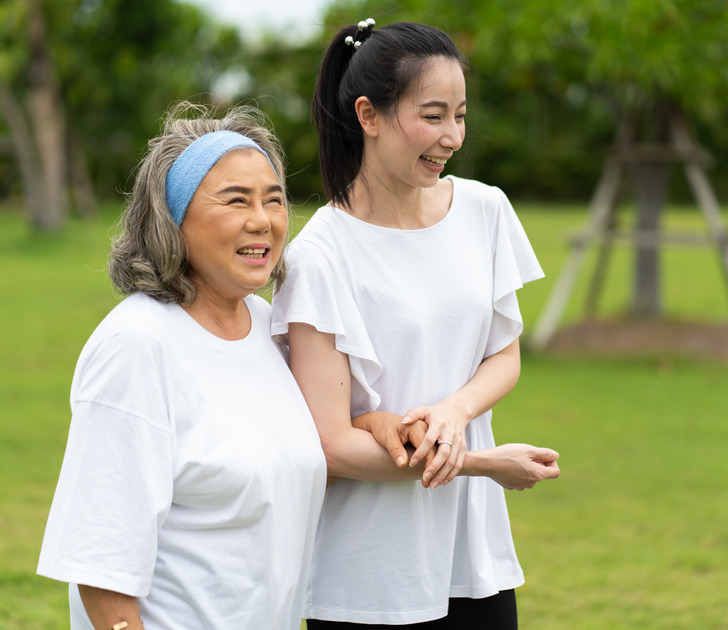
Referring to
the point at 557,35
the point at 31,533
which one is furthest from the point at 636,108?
the point at 31,533

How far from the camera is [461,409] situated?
84.4 inches

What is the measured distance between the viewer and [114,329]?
6.00 ft

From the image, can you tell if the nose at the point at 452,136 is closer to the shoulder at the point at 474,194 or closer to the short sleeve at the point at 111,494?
the shoulder at the point at 474,194

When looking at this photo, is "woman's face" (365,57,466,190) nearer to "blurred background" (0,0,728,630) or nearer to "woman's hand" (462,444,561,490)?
"blurred background" (0,0,728,630)

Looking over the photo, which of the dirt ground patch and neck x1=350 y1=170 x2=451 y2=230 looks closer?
neck x1=350 y1=170 x2=451 y2=230

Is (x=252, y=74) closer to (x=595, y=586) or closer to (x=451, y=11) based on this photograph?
(x=451, y=11)

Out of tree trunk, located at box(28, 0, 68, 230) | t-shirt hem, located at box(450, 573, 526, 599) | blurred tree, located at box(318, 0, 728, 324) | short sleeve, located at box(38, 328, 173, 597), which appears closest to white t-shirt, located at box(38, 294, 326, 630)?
short sleeve, located at box(38, 328, 173, 597)

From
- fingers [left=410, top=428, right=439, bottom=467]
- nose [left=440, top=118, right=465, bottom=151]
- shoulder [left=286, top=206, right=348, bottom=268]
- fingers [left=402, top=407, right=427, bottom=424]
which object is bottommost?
fingers [left=410, top=428, right=439, bottom=467]

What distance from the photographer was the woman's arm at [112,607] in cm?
179

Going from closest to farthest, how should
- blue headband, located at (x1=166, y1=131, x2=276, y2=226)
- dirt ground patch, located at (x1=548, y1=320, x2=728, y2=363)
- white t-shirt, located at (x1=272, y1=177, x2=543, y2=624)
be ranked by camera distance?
blue headband, located at (x1=166, y1=131, x2=276, y2=226) → white t-shirt, located at (x1=272, y1=177, x2=543, y2=624) → dirt ground patch, located at (x1=548, y1=320, x2=728, y2=363)

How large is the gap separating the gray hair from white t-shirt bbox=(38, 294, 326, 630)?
0.15ft

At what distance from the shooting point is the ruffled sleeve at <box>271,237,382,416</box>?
6.89 feet

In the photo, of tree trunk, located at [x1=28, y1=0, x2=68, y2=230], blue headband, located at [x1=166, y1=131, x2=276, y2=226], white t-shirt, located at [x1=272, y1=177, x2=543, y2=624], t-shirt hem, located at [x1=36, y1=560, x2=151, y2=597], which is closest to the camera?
t-shirt hem, located at [x1=36, y1=560, x2=151, y2=597]

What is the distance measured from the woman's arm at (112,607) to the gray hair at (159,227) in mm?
549
